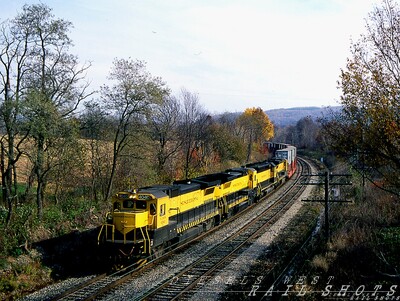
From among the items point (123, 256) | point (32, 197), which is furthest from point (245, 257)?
point (32, 197)

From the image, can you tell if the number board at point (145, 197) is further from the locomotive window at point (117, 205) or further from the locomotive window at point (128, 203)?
the locomotive window at point (117, 205)

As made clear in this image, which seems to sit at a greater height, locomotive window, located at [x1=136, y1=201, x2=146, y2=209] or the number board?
the number board

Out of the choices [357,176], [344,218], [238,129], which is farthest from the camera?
[238,129]

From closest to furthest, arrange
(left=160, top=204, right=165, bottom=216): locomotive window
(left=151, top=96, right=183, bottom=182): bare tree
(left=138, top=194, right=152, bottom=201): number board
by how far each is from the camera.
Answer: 1. (left=138, top=194, right=152, bottom=201): number board
2. (left=160, top=204, right=165, bottom=216): locomotive window
3. (left=151, top=96, right=183, bottom=182): bare tree

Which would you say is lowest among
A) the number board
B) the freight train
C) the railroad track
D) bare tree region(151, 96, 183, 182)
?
the railroad track

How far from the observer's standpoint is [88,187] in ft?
100

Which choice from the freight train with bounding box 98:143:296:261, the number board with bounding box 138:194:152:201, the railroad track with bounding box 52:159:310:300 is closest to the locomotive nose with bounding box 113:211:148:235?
the freight train with bounding box 98:143:296:261

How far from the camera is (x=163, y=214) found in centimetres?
1747

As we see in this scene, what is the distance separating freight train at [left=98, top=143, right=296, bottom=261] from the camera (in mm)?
16109

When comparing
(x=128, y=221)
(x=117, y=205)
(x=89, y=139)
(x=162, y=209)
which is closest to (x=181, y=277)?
(x=128, y=221)

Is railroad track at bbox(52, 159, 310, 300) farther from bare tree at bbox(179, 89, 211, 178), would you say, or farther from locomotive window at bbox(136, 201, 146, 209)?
bare tree at bbox(179, 89, 211, 178)

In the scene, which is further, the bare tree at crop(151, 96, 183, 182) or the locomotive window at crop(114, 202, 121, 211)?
the bare tree at crop(151, 96, 183, 182)

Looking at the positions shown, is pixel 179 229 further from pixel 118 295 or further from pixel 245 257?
pixel 118 295

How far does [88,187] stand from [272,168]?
18.0 metres
